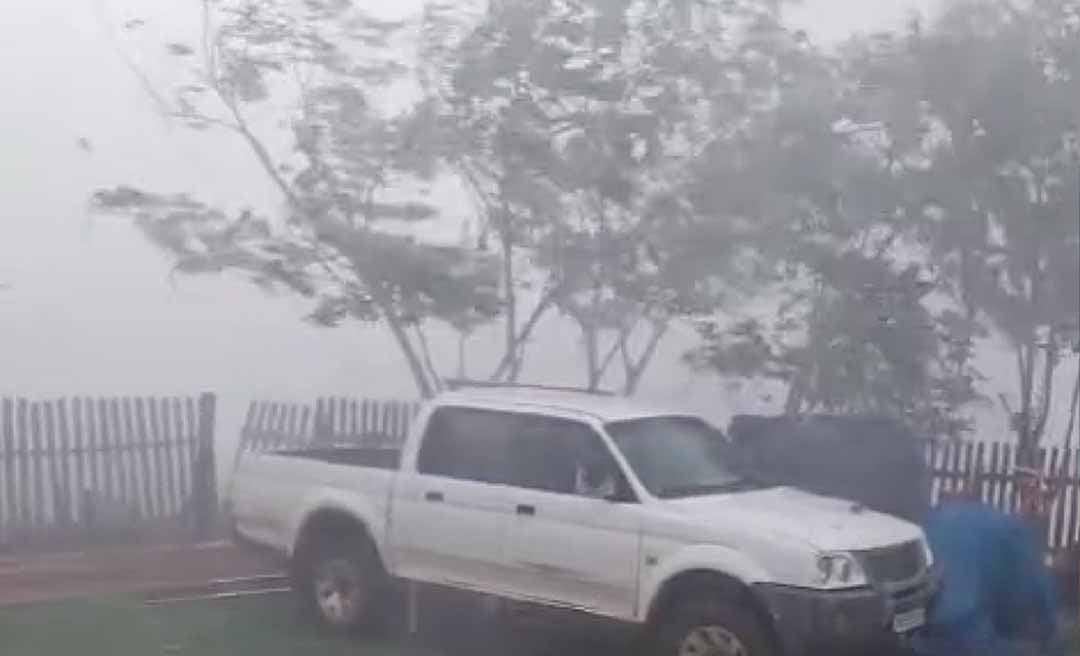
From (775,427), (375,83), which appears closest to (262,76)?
(375,83)

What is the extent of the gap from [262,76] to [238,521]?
14.5 feet

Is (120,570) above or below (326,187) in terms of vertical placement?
below

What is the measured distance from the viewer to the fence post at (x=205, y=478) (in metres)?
15.9

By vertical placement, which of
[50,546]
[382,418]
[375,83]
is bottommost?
[50,546]

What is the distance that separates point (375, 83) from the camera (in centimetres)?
1498

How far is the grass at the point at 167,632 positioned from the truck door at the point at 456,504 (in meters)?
0.58

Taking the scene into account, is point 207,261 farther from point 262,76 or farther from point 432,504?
point 432,504

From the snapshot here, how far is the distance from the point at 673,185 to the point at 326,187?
274 cm

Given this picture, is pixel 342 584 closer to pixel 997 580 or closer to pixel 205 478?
pixel 997 580

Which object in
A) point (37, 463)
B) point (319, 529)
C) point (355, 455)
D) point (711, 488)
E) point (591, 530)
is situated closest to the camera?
point (591, 530)

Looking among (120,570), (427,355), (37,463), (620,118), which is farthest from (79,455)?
(620,118)

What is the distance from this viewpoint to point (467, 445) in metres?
11.3

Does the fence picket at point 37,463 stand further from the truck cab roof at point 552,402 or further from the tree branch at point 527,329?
the truck cab roof at point 552,402

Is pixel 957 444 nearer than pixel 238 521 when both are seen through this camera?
No
